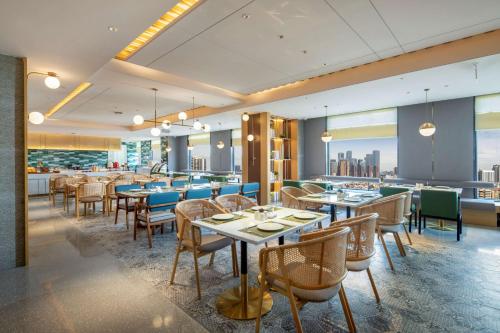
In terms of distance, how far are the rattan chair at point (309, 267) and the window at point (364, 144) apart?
6215 mm

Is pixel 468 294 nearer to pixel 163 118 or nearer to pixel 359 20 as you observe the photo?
pixel 359 20

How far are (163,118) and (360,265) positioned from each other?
896cm

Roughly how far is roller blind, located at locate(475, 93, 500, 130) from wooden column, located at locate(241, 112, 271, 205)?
16.2 feet

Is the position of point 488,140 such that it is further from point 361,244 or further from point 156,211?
point 156,211

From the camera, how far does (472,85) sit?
4828 mm

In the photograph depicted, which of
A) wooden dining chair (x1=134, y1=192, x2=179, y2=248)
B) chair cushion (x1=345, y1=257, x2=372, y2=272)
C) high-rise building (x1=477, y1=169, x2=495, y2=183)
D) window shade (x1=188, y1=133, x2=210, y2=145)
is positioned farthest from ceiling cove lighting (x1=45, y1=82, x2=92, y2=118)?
high-rise building (x1=477, y1=169, x2=495, y2=183)

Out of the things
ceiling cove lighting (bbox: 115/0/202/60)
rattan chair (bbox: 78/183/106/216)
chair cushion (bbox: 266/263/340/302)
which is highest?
ceiling cove lighting (bbox: 115/0/202/60)

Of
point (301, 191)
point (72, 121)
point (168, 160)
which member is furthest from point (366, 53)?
point (168, 160)

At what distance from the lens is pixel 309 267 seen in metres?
1.69

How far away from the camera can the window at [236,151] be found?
35.3 feet

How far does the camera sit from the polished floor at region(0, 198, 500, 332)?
204 cm

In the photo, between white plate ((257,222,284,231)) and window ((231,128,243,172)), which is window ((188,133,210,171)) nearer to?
window ((231,128,243,172))

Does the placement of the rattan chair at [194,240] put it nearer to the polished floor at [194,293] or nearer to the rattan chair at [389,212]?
the polished floor at [194,293]

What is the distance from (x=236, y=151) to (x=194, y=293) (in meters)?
8.65
